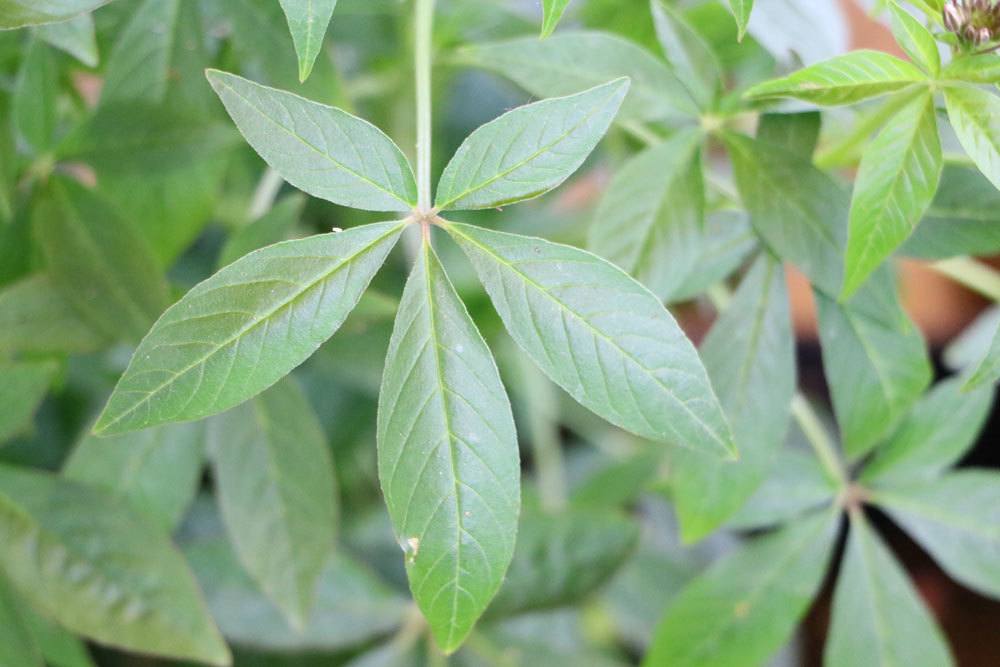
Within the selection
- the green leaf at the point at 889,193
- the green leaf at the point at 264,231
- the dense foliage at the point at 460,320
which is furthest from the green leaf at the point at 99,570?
the green leaf at the point at 889,193

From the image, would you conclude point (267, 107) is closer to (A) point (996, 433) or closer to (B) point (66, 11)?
(B) point (66, 11)

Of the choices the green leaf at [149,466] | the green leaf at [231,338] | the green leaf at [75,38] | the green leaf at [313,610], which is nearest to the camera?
the green leaf at [231,338]

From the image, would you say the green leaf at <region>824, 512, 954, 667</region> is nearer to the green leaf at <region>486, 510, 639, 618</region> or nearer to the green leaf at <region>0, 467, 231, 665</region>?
the green leaf at <region>486, 510, 639, 618</region>

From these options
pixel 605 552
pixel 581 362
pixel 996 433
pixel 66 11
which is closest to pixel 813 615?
pixel 996 433

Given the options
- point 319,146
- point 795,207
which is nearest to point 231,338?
point 319,146

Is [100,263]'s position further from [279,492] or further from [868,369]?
[868,369]

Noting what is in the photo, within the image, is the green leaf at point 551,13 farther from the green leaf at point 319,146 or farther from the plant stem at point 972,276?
the plant stem at point 972,276

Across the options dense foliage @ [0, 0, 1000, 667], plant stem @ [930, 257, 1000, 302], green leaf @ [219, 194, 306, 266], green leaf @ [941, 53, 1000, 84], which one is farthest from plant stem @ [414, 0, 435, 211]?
plant stem @ [930, 257, 1000, 302]
